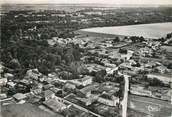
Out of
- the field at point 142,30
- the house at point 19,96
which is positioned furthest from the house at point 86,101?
the field at point 142,30

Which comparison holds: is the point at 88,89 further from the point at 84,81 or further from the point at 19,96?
the point at 19,96

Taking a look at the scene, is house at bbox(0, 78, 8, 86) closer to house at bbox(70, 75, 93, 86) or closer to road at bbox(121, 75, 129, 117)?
house at bbox(70, 75, 93, 86)

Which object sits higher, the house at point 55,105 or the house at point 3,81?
the house at point 3,81

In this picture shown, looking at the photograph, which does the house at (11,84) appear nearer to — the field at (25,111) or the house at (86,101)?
the field at (25,111)

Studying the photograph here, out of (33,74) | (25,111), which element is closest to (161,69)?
(33,74)

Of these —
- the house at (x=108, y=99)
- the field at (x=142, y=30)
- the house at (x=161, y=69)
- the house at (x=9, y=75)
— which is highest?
the field at (x=142, y=30)

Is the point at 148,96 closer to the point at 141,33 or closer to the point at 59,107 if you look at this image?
the point at 141,33

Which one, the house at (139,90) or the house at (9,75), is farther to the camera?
the house at (9,75)

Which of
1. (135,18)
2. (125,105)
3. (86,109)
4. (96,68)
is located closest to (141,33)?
(135,18)
